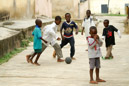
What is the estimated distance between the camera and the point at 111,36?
10531 millimetres

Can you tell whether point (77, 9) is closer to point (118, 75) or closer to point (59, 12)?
point (59, 12)

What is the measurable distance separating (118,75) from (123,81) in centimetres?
72

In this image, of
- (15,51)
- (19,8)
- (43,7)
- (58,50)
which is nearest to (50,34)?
(58,50)

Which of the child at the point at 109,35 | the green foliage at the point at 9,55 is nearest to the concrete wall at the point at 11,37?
the green foliage at the point at 9,55

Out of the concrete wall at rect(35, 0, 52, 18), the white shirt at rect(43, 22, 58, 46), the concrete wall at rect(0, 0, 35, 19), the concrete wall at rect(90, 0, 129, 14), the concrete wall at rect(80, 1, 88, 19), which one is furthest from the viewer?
the concrete wall at rect(90, 0, 129, 14)

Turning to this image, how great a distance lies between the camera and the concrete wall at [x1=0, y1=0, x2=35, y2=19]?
49.5 feet

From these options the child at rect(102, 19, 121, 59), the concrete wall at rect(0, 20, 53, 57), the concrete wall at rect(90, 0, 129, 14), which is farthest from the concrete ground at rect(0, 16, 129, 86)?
the concrete wall at rect(90, 0, 129, 14)

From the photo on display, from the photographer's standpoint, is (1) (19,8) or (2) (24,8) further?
(2) (24,8)

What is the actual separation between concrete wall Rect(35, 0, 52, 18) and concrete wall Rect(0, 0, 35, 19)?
3.18 ft

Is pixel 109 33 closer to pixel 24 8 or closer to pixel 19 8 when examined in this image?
pixel 19 8

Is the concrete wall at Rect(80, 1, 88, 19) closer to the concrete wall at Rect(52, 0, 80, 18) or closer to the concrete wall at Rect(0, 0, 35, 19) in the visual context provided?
the concrete wall at Rect(52, 0, 80, 18)

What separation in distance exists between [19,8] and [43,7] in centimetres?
570

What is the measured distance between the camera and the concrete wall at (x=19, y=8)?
1510cm

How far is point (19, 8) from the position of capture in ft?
56.1
